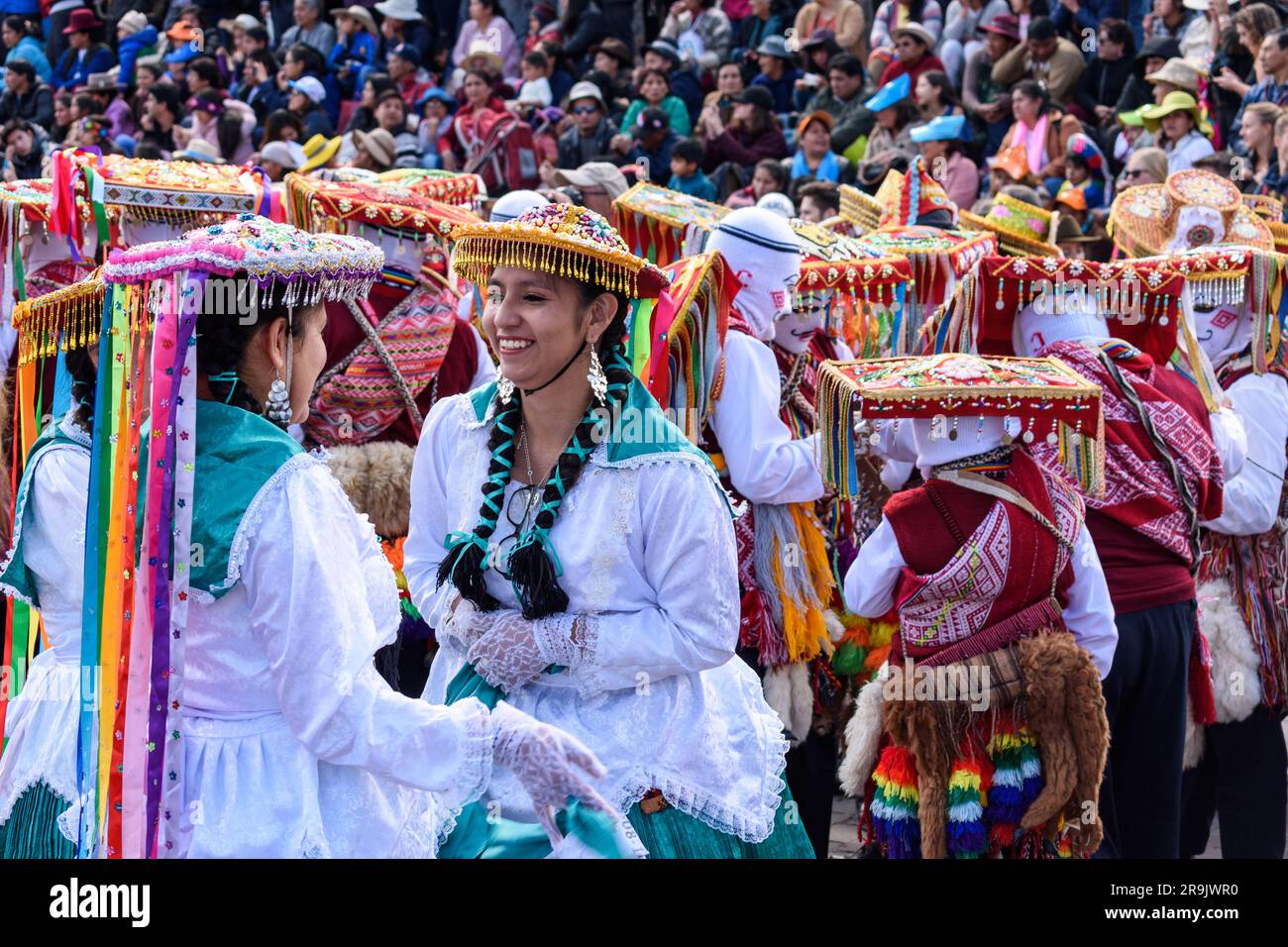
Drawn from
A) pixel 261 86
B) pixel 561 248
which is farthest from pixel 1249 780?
pixel 261 86

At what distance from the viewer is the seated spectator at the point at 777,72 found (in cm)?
1263

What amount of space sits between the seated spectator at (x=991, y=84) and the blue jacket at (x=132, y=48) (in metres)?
8.04

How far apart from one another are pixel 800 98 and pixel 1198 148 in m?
3.65

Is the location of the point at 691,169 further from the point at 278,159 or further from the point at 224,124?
the point at 224,124

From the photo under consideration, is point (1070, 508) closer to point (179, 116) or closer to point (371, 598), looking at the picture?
point (371, 598)

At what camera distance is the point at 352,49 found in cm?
1484

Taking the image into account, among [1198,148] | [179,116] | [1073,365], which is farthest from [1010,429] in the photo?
[179,116]

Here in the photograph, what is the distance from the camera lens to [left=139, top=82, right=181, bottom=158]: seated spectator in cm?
1360

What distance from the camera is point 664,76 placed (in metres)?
12.3

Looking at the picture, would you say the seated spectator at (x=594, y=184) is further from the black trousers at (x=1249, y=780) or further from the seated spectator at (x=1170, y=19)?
the seated spectator at (x=1170, y=19)

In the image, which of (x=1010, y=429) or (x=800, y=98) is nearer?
(x=1010, y=429)

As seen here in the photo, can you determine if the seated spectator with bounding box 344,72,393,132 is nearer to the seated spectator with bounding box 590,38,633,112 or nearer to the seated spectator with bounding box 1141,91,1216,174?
the seated spectator with bounding box 590,38,633,112

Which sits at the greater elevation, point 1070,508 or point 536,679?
point 1070,508

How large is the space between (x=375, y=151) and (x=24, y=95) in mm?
5723
